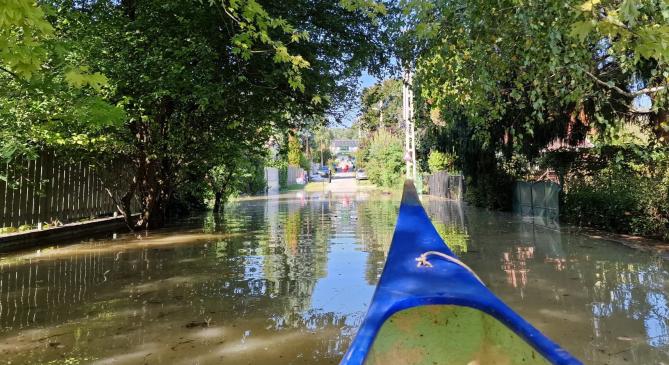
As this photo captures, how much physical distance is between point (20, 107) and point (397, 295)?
8.83m

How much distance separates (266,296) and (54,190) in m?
8.60

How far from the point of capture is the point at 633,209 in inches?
447

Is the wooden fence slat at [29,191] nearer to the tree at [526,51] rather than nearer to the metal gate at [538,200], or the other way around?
the tree at [526,51]

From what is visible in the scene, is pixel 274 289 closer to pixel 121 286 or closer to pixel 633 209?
pixel 121 286

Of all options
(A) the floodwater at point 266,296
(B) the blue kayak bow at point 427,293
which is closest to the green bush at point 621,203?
(A) the floodwater at point 266,296

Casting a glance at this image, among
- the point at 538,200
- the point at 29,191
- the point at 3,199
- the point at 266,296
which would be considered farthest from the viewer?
the point at 538,200

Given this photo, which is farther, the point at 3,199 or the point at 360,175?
the point at 360,175

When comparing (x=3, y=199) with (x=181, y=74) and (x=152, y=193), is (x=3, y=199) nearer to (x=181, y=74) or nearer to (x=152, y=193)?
(x=152, y=193)

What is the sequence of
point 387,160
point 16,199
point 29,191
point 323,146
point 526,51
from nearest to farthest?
point 526,51
point 16,199
point 29,191
point 387,160
point 323,146

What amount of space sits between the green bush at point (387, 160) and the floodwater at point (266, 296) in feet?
85.7

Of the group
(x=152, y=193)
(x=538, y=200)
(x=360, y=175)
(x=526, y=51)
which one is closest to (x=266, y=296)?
(x=526, y=51)

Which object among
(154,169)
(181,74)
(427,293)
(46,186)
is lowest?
(427,293)

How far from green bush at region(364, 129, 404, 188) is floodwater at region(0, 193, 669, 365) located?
85.7 feet

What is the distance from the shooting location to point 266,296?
6.70 meters
